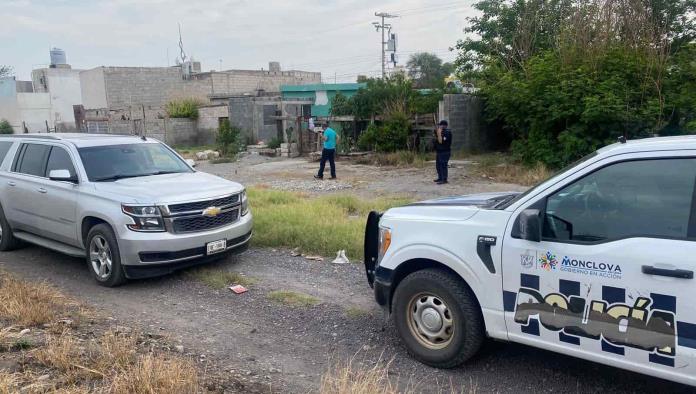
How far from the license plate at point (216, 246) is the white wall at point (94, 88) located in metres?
41.2

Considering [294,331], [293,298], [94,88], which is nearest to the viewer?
[294,331]

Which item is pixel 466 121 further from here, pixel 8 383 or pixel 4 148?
pixel 8 383

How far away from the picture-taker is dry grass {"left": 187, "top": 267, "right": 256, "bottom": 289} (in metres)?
6.57

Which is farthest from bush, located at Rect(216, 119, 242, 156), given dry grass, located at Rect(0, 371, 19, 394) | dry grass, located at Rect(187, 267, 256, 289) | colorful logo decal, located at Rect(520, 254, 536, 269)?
colorful logo decal, located at Rect(520, 254, 536, 269)

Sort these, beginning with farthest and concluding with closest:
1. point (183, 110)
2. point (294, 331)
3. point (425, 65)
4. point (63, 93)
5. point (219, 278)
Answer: point (425, 65) → point (63, 93) → point (183, 110) → point (219, 278) → point (294, 331)

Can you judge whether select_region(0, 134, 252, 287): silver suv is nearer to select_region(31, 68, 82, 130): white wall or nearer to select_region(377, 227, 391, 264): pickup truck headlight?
select_region(377, 227, 391, 264): pickup truck headlight

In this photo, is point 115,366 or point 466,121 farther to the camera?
point 466,121

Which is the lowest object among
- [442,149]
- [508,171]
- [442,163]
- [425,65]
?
[508,171]

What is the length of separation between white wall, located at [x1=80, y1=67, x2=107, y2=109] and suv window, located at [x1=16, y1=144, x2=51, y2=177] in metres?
38.7

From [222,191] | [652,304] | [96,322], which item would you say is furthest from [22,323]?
Result: [652,304]

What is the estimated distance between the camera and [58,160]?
7469 mm

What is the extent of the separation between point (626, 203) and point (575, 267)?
1.65ft

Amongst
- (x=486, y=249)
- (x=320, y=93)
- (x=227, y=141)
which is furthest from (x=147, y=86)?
(x=486, y=249)

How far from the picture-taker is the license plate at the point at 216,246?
667 cm
